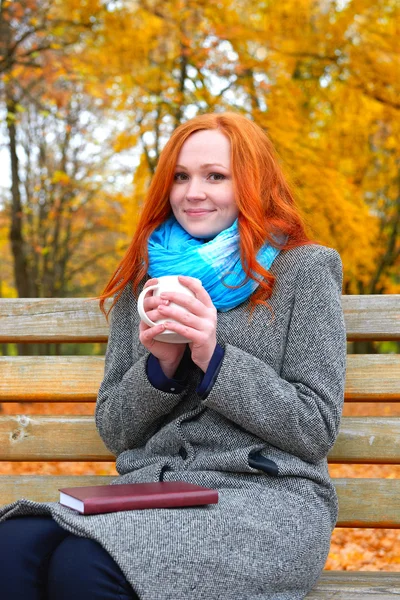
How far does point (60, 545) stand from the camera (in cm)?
195

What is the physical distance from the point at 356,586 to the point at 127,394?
2.74 feet

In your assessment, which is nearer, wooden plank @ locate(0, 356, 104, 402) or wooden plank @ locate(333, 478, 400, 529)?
wooden plank @ locate(333, 478, 400, 529)

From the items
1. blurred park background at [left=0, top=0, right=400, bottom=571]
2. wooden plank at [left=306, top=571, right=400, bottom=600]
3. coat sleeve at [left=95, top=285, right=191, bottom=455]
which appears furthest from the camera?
blurred park background at [left=0, top=0, right=400, bottom=571]

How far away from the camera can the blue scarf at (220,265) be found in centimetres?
239

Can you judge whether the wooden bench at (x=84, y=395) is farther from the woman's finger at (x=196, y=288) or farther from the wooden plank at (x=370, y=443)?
the woman's finger at (x=196, y=288)

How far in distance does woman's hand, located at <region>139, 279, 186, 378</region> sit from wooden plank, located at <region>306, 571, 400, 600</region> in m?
0.72

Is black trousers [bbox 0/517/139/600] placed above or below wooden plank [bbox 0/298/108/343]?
below

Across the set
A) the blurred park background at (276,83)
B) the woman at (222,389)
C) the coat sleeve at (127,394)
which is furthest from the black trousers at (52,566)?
the blurred park background at (276,83)

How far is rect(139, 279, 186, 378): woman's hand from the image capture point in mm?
2129

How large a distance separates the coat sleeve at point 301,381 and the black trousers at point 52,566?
0.52 m

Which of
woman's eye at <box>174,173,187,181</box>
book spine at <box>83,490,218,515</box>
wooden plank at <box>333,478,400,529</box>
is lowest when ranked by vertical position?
wooden plank at <box>333,478,400,529</box>

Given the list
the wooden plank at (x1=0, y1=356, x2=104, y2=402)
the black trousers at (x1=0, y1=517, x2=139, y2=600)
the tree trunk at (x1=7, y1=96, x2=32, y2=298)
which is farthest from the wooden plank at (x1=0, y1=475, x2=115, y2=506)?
the tree trunk at (x1=7, y1=96, x2=32, y2=298)

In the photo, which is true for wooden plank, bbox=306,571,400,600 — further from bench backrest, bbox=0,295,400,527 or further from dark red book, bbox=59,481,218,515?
dark red book, bbox=59,481,218,515

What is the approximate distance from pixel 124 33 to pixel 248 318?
804cm
